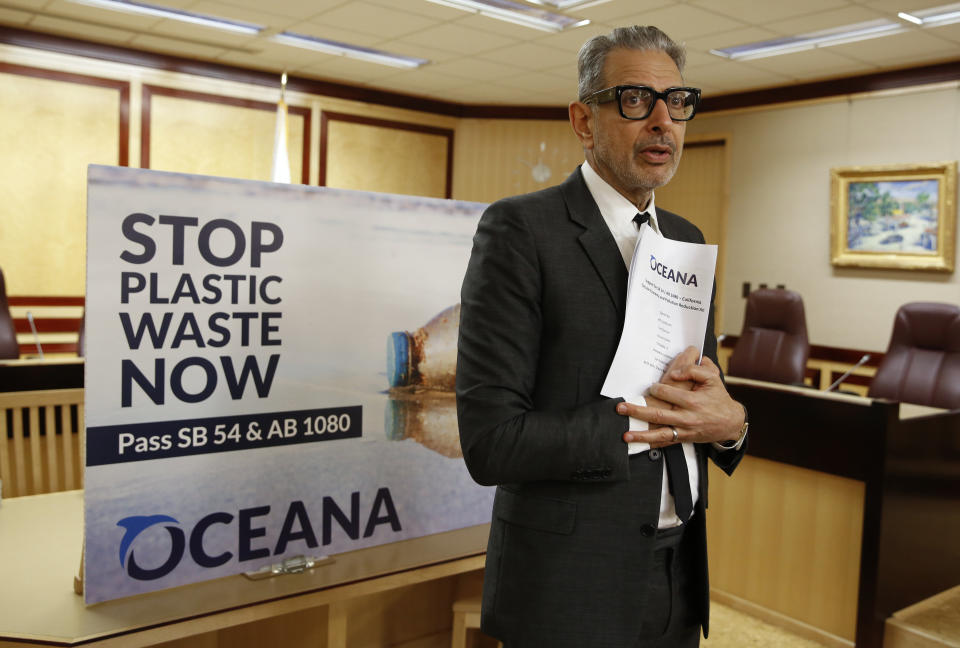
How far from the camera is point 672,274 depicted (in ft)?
3.55

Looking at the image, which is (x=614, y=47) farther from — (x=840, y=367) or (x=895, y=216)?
(x=840, y=367)

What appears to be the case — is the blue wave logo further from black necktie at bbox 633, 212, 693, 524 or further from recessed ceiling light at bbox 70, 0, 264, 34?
recessed ceiling light at bbox 70, 0, 264, 34

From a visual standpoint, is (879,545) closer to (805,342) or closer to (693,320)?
(693,320)

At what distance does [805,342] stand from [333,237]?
4008 mm

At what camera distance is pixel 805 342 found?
4734mm

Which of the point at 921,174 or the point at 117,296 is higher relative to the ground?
the point at 921,174

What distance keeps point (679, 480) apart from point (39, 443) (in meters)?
2.05

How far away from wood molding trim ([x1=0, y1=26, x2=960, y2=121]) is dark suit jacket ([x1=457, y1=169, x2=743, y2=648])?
215 inches

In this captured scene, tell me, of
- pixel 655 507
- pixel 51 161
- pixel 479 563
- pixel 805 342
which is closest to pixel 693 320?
pixel 655 507

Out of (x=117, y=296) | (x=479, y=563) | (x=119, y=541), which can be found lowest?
(x=479, y=563)

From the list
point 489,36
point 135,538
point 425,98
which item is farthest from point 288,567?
point 425,98

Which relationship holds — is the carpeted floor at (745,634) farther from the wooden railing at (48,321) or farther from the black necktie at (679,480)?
the wooden railing at (48,321)

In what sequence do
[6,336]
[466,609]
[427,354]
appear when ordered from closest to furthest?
[427,354] → [466,609] → [6,336]

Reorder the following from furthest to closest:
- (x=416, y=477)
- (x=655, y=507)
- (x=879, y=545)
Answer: (x=879, y=545), (x=416, y=477), (x=655, y=507)
